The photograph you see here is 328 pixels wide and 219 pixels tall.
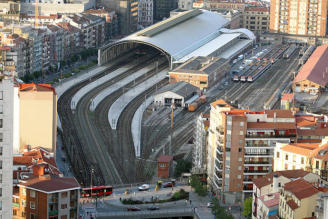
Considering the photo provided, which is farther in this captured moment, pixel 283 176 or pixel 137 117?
pixel 137 117

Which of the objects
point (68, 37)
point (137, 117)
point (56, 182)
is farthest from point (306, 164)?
point (68, 37)

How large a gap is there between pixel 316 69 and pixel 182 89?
2458cm

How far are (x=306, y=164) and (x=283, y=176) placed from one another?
5.85m

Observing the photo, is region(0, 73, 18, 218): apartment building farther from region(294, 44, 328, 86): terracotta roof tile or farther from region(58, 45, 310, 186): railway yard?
region(294, 44, 328, 86): terracotta roof tile

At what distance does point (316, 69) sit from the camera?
13975cm

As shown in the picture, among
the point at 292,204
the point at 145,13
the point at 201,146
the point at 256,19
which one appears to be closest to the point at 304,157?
the point at 292,204

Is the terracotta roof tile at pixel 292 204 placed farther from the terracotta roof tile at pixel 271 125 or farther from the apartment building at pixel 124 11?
the apartment building at pixel 124 11

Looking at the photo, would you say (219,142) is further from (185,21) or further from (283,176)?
Answer: (185,21)

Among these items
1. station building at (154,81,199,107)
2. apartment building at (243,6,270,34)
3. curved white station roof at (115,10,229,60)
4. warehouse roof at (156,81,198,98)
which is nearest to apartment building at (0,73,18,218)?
station building at (154,81,199,107)

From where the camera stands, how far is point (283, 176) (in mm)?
69062

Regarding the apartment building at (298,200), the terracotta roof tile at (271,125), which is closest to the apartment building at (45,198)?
the apartment building at (298,200)

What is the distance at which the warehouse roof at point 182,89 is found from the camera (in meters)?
121

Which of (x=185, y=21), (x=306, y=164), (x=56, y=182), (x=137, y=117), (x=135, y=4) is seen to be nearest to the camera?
(x=56, y=182)

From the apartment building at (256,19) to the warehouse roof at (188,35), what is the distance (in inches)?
369
